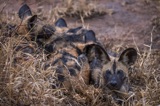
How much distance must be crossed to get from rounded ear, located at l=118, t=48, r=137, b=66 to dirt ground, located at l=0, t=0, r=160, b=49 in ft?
3.16

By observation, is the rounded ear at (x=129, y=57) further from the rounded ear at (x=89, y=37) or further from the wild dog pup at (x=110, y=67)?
the rounded ear at (x=89, y=37)

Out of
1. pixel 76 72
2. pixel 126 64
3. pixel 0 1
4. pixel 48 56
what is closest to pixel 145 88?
pixel 126 64

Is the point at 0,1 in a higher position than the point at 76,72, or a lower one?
higher

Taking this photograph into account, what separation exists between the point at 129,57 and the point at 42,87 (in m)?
1.28

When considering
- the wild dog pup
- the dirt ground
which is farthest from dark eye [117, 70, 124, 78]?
the dirt ground

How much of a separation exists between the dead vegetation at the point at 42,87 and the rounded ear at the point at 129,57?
21 cm

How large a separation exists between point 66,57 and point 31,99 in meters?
1.06

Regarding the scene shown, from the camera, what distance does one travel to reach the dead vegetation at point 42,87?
3709mm

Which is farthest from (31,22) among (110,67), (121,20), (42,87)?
(121,20)

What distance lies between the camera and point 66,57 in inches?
184

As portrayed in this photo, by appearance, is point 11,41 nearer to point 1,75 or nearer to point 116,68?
point 1,75

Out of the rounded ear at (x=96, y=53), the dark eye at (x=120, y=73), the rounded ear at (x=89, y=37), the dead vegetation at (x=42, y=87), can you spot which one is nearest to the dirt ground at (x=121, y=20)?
the rounded ear at (x=89, y=37)

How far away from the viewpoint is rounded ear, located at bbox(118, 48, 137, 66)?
464 centimetres

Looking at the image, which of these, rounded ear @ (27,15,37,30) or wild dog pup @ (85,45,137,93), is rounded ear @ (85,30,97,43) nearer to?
wild dog pup @ (85,45,137,93)
